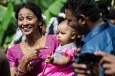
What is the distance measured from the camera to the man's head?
9.98 feet

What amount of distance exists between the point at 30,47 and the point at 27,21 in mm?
280

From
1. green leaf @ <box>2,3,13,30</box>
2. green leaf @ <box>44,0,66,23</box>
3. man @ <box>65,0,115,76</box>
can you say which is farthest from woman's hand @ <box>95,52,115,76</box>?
green leaf @ <box>44,0,66,23</box>

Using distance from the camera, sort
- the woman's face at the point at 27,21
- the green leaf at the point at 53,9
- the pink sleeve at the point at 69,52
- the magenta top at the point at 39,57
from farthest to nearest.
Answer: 1. the green leaf at the point at 53,9
2. the woman's face at the point at 27,21
3. the magenta top at the point at 39,57
4. the pink sleeve at the point at 69,52

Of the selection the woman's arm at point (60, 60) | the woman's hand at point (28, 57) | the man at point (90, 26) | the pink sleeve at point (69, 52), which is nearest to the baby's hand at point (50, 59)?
the woman's arm at point (60, 60)

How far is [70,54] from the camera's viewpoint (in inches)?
148

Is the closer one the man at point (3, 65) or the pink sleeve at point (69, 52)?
the man at point (3, 65)

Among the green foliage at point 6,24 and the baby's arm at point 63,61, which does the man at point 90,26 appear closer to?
the baby's arm at point 63,61

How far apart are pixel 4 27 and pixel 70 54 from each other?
373cm

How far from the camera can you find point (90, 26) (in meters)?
3.05

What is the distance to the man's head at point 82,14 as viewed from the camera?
3.04 metres

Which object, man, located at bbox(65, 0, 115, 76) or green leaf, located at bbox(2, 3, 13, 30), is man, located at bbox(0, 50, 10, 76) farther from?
green leaf, located at bbox(2, 3, 13, 30)

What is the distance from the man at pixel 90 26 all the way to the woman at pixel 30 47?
→ 0.92 m

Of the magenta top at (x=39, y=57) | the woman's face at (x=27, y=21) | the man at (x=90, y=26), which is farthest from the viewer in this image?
the woman's face at (x=27, y=21)

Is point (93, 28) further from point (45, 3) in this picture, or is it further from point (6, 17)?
point (45, 3)
